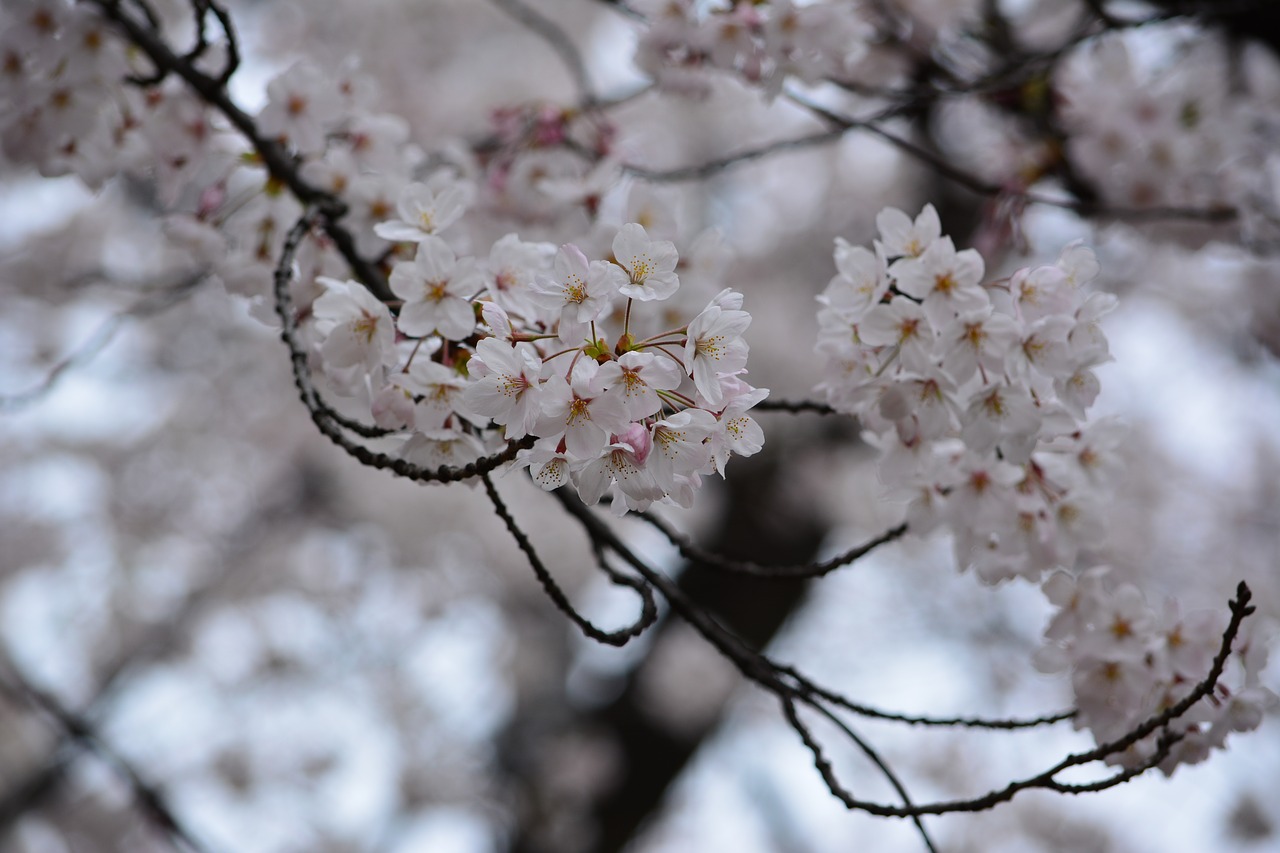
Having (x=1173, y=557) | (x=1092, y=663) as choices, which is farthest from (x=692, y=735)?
(x=1092, y=663)

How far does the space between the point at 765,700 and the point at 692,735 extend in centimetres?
130

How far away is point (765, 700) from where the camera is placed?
261 inches

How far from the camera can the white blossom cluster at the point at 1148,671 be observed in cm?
114

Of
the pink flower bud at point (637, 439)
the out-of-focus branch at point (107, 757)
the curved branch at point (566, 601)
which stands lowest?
the out-of-focus branch at point (107, 757)

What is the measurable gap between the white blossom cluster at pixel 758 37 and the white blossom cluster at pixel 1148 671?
0.92 meters

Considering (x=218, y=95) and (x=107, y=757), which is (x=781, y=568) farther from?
(x=107, y=757)

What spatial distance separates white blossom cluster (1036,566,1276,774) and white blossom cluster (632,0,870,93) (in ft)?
3.03

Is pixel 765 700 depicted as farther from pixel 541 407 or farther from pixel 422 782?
pixel 541 407

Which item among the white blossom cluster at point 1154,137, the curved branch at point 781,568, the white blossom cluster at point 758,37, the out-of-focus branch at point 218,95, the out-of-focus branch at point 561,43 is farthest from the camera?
the white blossom cluster at point 1154,137

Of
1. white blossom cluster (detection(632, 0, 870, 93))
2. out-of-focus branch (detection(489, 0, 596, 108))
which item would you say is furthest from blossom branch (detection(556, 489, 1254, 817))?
out-of-focus branch (detection(489, 0, 596, 108))

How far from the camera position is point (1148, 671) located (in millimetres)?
1182

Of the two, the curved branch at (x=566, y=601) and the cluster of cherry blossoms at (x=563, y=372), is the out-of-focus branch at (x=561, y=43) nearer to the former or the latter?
the cluster of cherry blossoms at (x=563, y=372)

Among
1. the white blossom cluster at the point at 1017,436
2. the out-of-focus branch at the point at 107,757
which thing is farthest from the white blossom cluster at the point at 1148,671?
the out-of-focus branch at the point at 107,757

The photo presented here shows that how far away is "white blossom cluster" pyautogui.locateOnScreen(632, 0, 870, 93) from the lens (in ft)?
5.06
